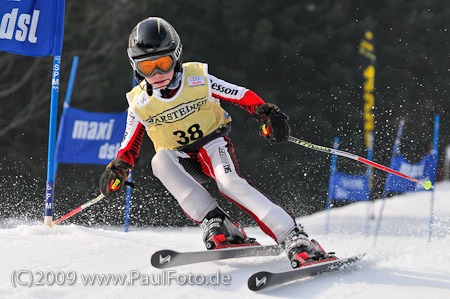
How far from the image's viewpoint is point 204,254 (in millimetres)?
3023

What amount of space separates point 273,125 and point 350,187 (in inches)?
220

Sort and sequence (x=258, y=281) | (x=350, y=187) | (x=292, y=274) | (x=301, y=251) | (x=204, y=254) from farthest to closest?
(x=350, y=187) < (x=204, y=254) < (x=301, y=251) < (x=292, y=274) < (x=258, y=281)

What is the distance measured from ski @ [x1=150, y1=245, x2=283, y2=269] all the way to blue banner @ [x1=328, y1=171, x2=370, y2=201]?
196 inches

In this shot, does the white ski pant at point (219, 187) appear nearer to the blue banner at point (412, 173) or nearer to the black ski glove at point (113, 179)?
the black ski glove at point (113, 179)

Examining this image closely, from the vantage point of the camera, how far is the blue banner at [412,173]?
6844 mm

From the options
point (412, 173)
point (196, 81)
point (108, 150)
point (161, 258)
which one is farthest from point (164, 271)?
point (412, 173)

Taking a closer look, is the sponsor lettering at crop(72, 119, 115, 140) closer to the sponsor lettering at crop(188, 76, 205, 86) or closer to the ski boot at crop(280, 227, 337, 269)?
the sponsor lettering at crop(188, 76, 205, 86)

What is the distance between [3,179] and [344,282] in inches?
445

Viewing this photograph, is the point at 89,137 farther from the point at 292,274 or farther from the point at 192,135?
the point at 292,274

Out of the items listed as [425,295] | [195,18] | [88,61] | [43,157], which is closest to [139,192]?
[43,157]

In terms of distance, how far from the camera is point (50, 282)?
2760 millimetres

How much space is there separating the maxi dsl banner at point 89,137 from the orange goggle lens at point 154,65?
10.5ft

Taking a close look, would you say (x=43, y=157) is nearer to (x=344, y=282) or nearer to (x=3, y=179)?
(x=3, y=179)

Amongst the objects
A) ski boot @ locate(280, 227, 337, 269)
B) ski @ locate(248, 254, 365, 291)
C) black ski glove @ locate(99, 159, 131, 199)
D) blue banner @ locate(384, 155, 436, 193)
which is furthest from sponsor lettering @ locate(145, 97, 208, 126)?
blue banner @ locate(384, 155, 436, 193)
